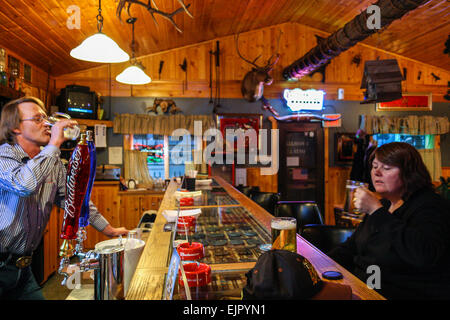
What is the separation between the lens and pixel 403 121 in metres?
7.09

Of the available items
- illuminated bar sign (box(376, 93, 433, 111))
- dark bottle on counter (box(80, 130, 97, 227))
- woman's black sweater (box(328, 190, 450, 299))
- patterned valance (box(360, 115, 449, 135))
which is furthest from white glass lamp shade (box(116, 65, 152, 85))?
illuminated bar sign (box(376, 93, 433, 111))

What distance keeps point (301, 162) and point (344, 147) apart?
99cm

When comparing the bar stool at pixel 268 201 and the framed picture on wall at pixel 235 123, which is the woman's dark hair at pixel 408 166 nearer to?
the bar stool at pixel 268 201

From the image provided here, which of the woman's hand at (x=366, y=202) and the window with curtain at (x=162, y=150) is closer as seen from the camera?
the woman's hand at (x=366, y=202)

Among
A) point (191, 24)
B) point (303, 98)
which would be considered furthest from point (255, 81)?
point (191, 24)

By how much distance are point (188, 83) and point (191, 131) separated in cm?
103

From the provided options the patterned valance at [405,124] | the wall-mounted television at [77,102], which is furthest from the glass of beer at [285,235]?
the patterned valance at [405,124]

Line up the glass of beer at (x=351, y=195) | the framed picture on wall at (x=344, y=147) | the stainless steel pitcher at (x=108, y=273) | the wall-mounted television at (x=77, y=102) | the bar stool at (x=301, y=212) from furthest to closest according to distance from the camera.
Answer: the framed picture on wall at (x=344, y=147), the wall-mounted television at (x=77, y=102), the bar stool at (x=301, y=212), the glass of beer at (x=351, y=195), the stainless steel pitcher at (x=108, y=273)

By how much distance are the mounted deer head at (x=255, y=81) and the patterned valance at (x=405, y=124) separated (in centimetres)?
248

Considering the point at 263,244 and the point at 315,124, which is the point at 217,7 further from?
the point at 263,244

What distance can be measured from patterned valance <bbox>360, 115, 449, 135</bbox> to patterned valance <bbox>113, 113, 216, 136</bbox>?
3.45 meters

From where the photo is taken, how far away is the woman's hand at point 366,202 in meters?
1.67

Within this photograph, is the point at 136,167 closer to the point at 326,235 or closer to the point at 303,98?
the point at 303,98

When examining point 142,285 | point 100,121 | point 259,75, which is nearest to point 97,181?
point 100,121
